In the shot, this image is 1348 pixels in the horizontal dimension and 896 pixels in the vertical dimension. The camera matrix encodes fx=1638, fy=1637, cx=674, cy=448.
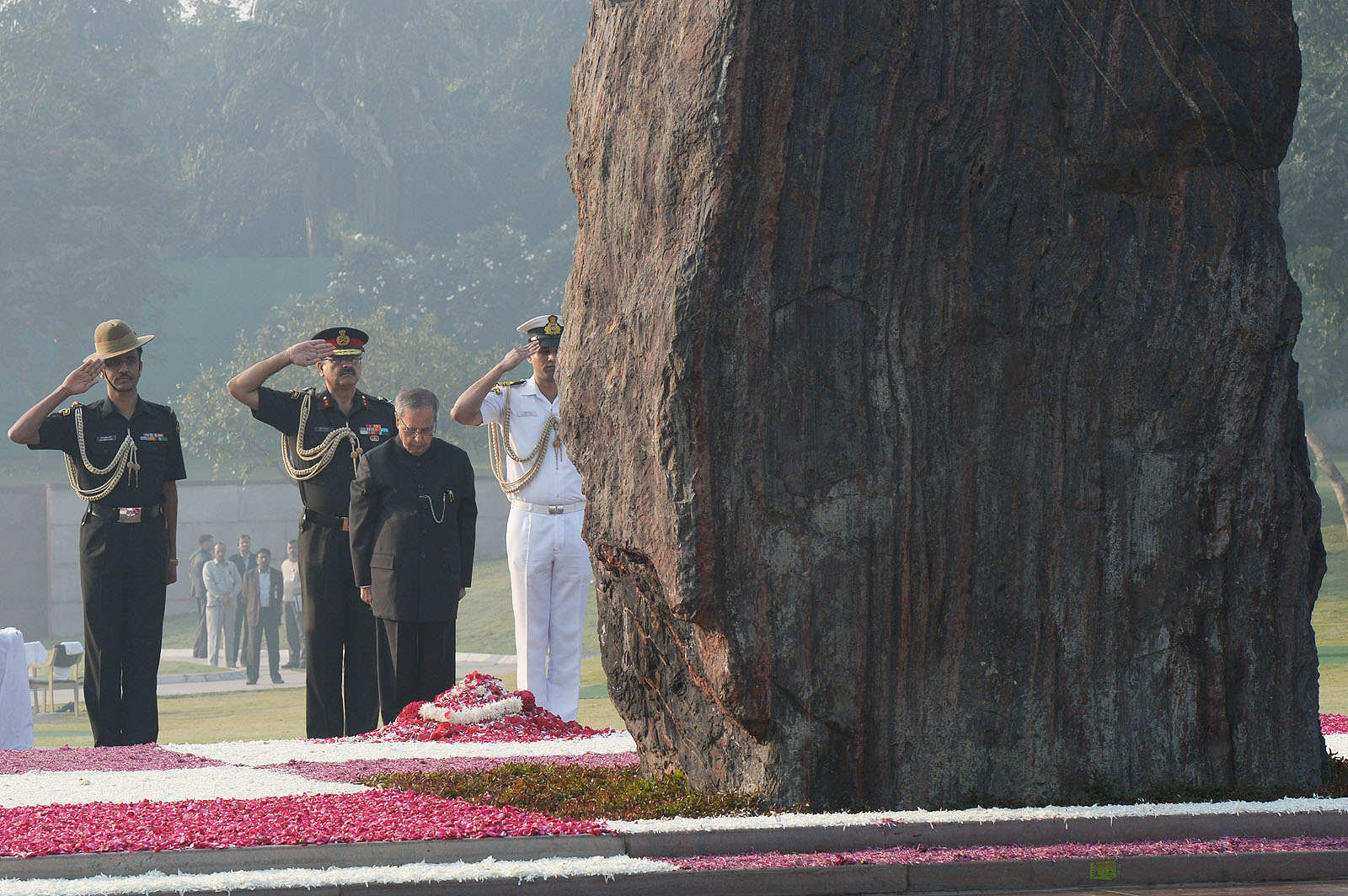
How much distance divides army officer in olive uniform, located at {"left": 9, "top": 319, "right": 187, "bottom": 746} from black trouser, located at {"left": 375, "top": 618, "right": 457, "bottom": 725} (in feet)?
3.90

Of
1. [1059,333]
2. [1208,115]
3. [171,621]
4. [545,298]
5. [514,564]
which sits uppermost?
[545,298]

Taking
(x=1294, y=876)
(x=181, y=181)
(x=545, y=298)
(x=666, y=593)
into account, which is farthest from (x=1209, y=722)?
(x=181, y=181)

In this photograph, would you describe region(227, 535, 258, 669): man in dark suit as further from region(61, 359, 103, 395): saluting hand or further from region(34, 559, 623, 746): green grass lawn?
region(61, 359, 103, 395): saluting hand

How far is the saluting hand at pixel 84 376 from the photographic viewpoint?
8.71 m

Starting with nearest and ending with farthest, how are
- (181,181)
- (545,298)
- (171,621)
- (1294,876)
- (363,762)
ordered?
1. (1294,876)
2. (363,762)
3. (171,621)
4. (545,298)
5. (181,181)

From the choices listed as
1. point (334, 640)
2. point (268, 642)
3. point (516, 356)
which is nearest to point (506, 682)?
point (334, 640)

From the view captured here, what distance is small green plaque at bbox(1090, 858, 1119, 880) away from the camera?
199 inches

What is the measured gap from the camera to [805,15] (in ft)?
18.3

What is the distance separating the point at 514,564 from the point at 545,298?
28566 millimetres

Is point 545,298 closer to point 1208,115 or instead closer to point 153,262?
point 153,262

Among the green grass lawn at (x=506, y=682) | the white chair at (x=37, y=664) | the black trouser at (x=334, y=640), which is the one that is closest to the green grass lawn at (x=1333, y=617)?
the green grass lawn at (x=506, y=682)

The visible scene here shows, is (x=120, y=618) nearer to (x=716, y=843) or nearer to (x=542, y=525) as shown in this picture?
(x=542, y=525)

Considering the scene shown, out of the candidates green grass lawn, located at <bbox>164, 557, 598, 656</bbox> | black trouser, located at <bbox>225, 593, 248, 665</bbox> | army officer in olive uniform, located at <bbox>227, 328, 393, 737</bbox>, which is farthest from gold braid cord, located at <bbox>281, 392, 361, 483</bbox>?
black trouser, located at <bbox>225, 593, 248, 665</bbox>

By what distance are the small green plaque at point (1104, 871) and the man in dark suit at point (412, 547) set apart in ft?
14.2
